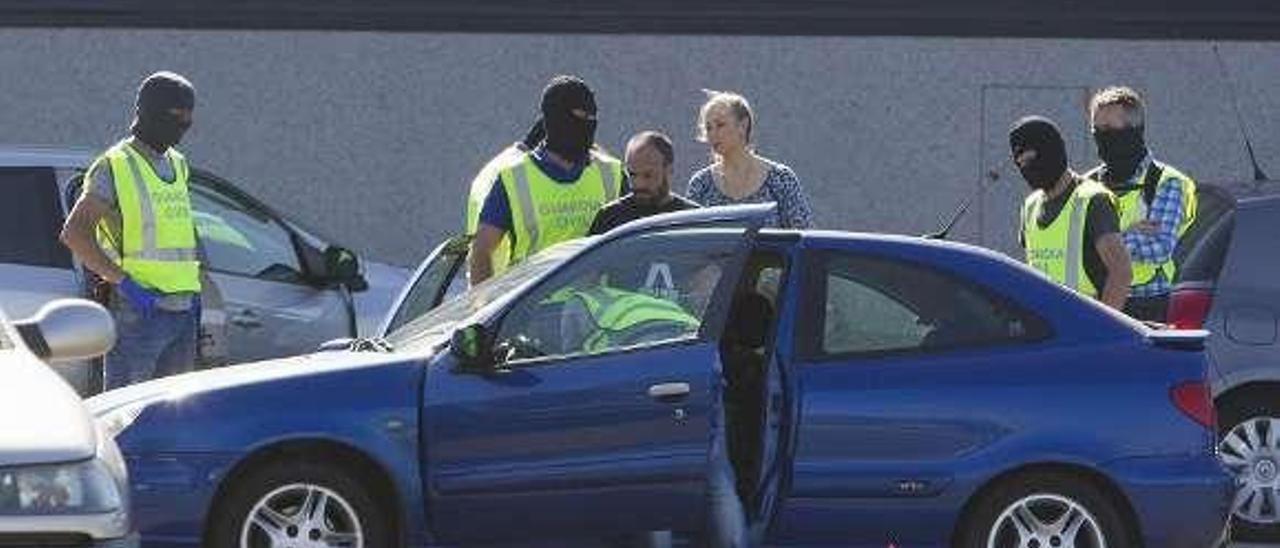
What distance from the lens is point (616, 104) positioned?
16125 millimetres

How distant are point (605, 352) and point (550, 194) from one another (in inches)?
63.2

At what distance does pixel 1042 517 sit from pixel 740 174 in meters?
2.40

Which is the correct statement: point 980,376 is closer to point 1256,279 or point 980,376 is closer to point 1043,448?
point 1043,448

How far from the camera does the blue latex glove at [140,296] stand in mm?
10398

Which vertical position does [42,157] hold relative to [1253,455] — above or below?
above

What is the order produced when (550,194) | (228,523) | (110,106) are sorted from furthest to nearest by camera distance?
(110,106)
(550,194)
(228,523)

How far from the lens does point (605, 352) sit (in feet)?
29.1

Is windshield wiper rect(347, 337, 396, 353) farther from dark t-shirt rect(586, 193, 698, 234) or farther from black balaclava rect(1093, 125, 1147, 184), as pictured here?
black balaclava rect(1093, 125, 1147, 184)

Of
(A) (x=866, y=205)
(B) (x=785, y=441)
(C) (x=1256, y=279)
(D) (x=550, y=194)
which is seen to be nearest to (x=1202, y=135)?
(A) (x=866, y=205)

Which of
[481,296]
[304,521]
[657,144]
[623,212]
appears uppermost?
[657,144]

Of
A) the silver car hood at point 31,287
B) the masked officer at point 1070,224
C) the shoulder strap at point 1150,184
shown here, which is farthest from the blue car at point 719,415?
the silver car hood at point 31,287

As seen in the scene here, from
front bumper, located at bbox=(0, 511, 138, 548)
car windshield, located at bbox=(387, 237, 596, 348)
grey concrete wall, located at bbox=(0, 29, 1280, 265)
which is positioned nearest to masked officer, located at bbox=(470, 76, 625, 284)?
car windshield, located at bbox=(387, 237, 596, 348)

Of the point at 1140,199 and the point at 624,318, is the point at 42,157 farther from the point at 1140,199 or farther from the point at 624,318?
the point at 1140,199

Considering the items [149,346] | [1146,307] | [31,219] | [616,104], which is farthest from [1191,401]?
[616,104]
